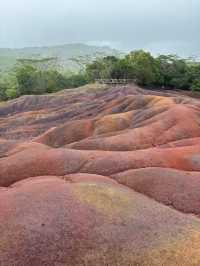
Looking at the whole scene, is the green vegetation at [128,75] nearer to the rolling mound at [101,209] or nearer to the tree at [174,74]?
the tree at [174,74]

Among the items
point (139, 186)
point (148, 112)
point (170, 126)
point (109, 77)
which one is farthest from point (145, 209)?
point (109, 77)

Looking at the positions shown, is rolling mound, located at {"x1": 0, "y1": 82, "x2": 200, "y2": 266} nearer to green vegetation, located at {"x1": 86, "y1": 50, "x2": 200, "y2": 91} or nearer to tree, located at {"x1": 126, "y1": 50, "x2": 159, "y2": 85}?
tree, located at {"x1": 126, "y1": 50, "x2": 159, "y2": 85}

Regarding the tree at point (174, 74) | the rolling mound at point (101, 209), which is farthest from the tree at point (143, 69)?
the rolling mound at point (101, 209)

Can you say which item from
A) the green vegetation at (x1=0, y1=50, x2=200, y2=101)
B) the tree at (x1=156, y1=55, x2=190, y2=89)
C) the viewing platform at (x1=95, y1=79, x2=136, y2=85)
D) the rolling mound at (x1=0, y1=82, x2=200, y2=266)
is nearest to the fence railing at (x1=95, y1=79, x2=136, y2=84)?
the viewing platform at (x1=95, y1=79, x2=136, y2=85)

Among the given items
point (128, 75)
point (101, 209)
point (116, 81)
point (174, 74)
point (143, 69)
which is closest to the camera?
point (101, 209)

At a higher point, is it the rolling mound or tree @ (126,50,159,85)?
the rolling mound

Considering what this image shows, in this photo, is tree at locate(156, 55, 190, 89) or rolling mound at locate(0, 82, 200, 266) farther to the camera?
tree at locate(156, 55, 190, 89)

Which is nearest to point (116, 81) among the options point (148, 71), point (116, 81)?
point (116, 81)

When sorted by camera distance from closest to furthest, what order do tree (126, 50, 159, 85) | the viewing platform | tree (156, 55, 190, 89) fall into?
the viewing platform, tree (126, 50, 159, 85), tree (156, 55, 190, 89)

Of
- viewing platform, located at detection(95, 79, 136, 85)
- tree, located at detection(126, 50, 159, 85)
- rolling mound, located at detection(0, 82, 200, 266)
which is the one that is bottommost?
viewing platform, located at detection(95, 79, 136, 85)

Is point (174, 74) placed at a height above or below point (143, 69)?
below

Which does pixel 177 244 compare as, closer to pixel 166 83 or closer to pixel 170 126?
pixel 170 126

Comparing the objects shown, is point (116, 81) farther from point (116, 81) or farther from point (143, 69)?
point (143, 69)

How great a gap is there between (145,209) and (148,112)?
4834 centimetres
